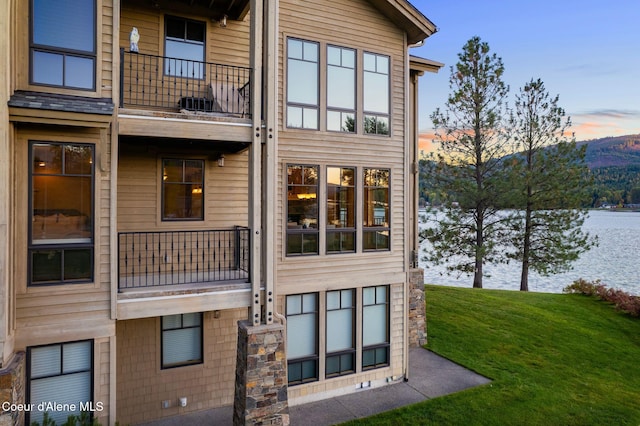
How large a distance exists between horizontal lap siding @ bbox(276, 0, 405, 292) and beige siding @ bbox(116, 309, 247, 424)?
1.79 meters

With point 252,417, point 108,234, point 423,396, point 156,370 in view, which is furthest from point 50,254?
point 423,396

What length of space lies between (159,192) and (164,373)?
3752 millimetres

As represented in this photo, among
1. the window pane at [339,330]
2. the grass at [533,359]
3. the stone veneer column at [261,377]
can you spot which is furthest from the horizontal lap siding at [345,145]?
the grass at [533,359]

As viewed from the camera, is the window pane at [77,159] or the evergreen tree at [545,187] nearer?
the window pane at [77,159]

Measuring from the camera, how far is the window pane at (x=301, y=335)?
866 cm

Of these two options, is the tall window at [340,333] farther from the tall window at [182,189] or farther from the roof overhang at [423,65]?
the roof overhang at [423,65]

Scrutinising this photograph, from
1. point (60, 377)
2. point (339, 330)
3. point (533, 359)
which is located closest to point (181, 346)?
point (60, 377)

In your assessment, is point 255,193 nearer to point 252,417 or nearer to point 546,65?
point 252,417

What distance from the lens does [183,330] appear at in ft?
27.0

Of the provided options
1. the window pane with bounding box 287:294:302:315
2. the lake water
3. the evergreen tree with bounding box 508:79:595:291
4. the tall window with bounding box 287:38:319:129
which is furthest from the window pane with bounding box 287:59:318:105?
the lake water

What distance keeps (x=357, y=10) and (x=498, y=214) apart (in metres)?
15.7

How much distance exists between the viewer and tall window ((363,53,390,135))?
9.51 meters

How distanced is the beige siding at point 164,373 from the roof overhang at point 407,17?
791 cm

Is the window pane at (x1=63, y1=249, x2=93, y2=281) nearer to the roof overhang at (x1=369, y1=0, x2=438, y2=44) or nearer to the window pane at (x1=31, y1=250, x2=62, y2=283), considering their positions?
the window pane at (x1=31, y1=250, x2=62, y2=283)
